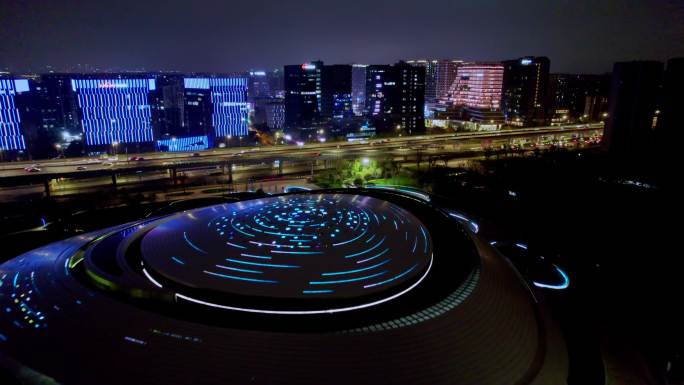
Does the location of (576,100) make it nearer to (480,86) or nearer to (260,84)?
(480,86)

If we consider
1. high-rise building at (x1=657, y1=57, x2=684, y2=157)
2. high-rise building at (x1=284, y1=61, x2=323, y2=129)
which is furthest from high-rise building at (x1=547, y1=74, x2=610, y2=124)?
high-rise building at (x1=284, y1=61, x2=323, y2=129)

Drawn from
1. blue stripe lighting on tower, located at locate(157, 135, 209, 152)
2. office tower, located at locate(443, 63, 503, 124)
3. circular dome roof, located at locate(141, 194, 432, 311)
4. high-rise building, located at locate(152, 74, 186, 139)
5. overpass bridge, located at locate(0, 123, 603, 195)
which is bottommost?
blue stripe lighting on tower, located at locate(157, 135, 209, 152)

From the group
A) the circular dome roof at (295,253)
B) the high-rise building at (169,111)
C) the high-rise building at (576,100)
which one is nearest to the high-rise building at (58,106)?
the high-rise building at (169,111)

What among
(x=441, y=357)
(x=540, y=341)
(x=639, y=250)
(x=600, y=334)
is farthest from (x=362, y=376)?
(x=639, y=250)

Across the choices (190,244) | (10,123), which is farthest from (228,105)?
(190,244)

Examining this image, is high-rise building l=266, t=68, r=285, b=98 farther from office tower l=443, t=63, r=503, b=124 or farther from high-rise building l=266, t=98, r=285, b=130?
office tower l=443, t=63, r=503, b=124

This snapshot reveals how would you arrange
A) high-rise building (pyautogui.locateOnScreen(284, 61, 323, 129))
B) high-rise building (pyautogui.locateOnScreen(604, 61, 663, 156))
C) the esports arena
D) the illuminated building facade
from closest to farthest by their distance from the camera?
the esports arena, high-rise building (pyautogui.locateOnScreen(604, 61, 663, 156)), high-rise building (pyautogui.locateOnScreen(284, 61, 323, 129)), the illuminated building facade

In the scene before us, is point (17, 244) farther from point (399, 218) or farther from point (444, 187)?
point (444, 187)
